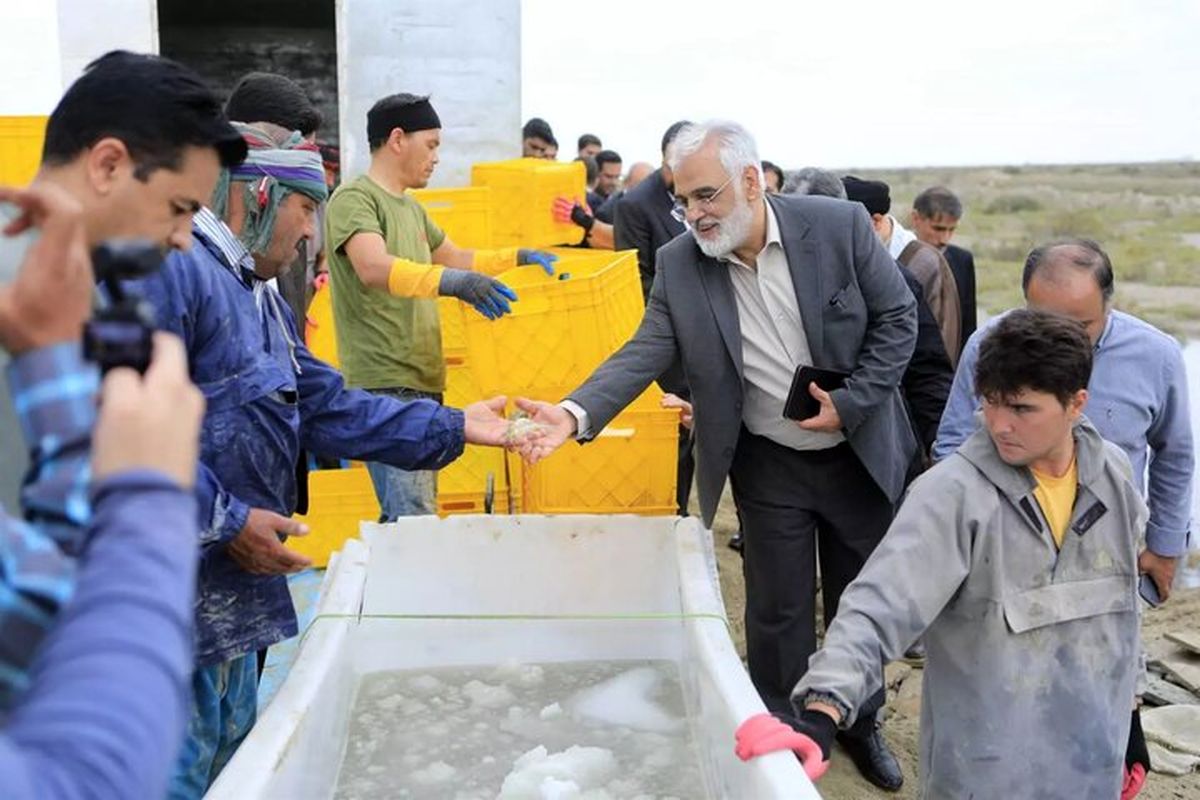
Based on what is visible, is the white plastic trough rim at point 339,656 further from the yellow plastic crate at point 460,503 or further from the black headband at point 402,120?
the black headband at point 402,120

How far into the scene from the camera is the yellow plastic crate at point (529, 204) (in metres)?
6.56

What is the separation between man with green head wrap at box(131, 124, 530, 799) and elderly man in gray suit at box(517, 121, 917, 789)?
0.96 meters

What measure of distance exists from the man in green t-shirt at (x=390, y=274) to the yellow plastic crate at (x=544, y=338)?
0.77ft

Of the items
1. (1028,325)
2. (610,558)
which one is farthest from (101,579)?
(610,558)

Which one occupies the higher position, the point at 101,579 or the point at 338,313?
the point at 101,579

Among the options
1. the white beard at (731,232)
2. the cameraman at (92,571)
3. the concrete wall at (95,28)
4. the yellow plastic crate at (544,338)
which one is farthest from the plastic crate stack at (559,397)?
the concrete wall at (95,28)

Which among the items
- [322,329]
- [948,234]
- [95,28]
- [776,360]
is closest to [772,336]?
[776,360]

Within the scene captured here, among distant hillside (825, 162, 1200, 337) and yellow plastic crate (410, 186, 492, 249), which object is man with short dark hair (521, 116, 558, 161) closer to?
yellow plastic crate (410, 186, 492, 249)

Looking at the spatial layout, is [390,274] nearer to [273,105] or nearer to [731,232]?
[273,105]

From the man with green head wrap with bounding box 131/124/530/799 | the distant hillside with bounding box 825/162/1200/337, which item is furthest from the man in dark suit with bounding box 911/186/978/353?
the distant hillside with bounding box 825/162/1200/337

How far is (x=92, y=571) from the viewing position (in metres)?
0.99

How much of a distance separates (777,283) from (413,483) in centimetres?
144

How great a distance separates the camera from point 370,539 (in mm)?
3250

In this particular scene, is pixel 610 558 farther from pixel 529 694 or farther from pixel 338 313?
pixel 338 313
